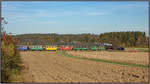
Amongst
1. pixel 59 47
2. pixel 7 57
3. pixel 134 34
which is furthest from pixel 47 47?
pixel 134 34

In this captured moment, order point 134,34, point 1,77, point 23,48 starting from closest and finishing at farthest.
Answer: point 1,77, point 23,48, point 134,34

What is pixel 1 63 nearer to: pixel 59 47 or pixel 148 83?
pixel 148 83

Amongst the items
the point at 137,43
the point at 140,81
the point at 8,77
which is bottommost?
the point at 137,43

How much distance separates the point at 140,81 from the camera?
45.7 ft

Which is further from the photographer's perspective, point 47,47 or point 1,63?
point 47,47

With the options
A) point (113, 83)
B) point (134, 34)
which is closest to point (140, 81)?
point (113, 83)

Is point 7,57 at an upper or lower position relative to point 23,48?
upper

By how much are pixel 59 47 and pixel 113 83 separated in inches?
2092

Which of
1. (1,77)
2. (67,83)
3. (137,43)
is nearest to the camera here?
(1,77)

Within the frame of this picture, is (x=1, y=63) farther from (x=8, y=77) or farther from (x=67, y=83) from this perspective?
(x=67, y=83)

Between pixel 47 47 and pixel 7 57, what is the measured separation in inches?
1988

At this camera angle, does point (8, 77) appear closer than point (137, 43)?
Yes

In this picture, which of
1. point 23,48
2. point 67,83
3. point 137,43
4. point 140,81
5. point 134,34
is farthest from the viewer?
point 134,34

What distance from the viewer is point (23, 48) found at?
197 ft
